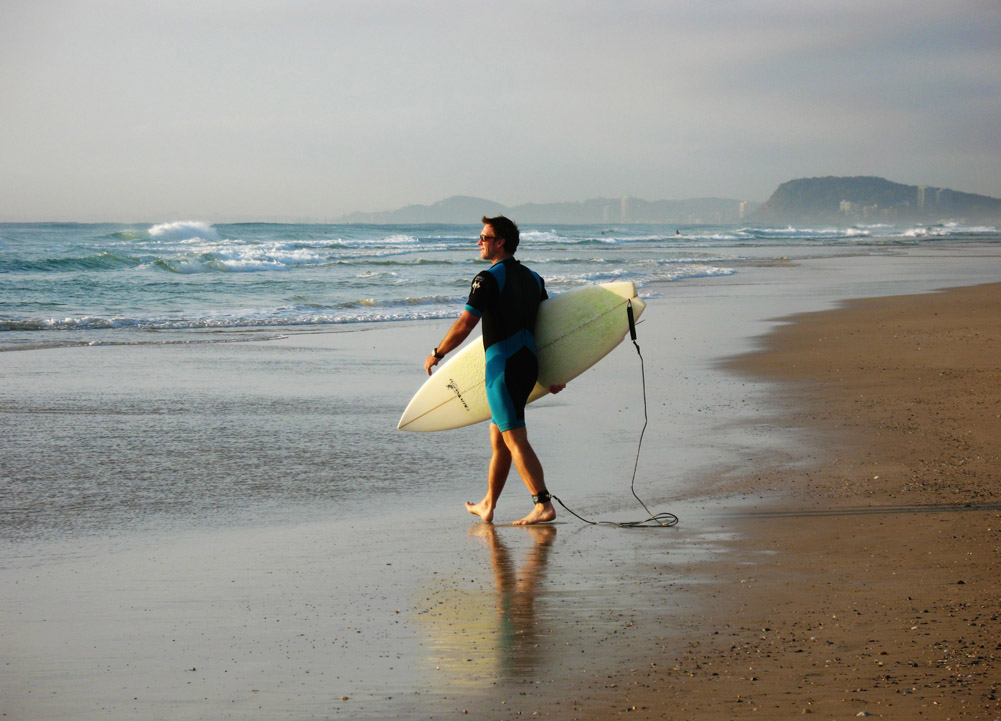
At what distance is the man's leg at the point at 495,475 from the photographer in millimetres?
4723

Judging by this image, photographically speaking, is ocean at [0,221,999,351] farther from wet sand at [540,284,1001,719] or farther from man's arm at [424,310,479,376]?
wet sand at [540,284,1001,719]

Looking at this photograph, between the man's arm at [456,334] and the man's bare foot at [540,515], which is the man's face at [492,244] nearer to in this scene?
the man's arm at [456,334]

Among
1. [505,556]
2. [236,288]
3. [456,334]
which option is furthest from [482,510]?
[236,288]

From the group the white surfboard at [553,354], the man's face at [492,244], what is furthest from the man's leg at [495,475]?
the man's face at [492,244]

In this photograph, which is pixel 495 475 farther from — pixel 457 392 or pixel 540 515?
pixel 457 392

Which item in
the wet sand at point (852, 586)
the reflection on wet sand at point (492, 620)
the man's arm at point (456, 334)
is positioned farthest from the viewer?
the man's arm at point (456, 334)

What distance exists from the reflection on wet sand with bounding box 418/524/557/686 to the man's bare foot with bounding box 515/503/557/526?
0.26 meters

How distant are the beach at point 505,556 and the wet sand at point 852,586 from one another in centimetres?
1

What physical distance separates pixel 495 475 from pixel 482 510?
0.19 m

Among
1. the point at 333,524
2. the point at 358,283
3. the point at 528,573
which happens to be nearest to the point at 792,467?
the point at 528,573

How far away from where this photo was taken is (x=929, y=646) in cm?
296

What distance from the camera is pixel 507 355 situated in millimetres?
4715

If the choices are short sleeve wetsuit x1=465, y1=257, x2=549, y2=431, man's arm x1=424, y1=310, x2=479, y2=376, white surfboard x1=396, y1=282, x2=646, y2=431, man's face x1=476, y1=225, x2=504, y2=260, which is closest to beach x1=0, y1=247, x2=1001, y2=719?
white surfboard x1=396, y1=282, x2=646, y2=431

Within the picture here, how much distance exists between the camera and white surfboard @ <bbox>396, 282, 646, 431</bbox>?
5133mm
